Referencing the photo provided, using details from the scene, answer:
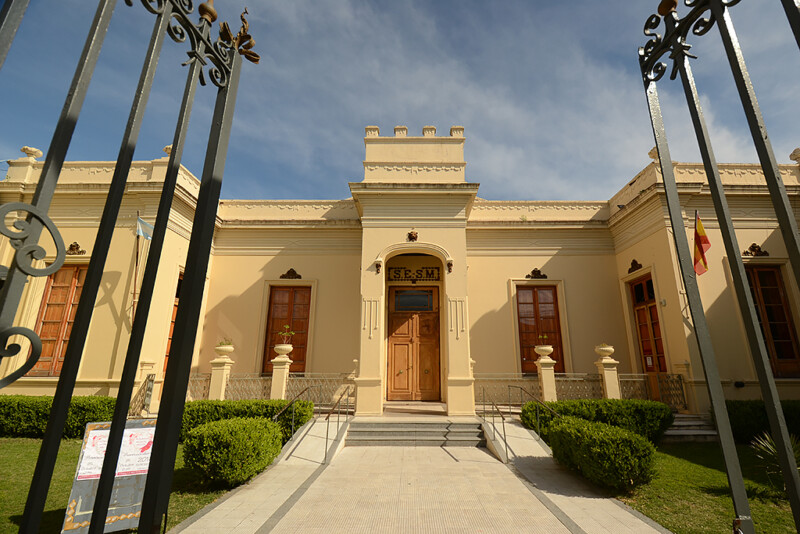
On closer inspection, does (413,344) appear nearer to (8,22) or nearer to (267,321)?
(267,321)

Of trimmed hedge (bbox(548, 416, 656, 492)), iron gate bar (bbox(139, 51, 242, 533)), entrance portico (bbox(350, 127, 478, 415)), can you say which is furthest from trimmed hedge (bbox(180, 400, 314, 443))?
iron gate bar (bbox(139, 51, 242, 533))

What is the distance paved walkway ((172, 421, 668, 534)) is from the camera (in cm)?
416

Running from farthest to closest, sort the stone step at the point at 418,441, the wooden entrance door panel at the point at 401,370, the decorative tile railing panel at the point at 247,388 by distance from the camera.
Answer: the wooden entrance door panel at the point at 401,370, the decorative tile railing panel at the point at 247,388, the stone step at the point at 418,441

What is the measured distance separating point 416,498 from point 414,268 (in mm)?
7132

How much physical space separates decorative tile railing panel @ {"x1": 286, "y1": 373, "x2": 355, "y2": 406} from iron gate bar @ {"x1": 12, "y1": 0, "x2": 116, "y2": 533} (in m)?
8.50

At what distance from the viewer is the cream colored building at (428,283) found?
358 inches

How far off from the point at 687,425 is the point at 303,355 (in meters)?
9.05

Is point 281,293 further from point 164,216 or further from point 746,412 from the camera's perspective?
point 746,412

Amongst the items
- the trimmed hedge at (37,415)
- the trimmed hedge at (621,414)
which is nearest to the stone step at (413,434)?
the trimmed hedge at (621,414)

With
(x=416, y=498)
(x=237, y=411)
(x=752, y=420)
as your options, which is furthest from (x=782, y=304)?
(x=237, y=411)

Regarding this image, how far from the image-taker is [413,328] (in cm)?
1114

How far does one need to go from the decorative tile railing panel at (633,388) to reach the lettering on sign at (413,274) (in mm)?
5295

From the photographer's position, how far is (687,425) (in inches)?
324

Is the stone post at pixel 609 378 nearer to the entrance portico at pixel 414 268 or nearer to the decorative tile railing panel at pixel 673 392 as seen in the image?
the decorative tile railing panel at pixel 673 392
